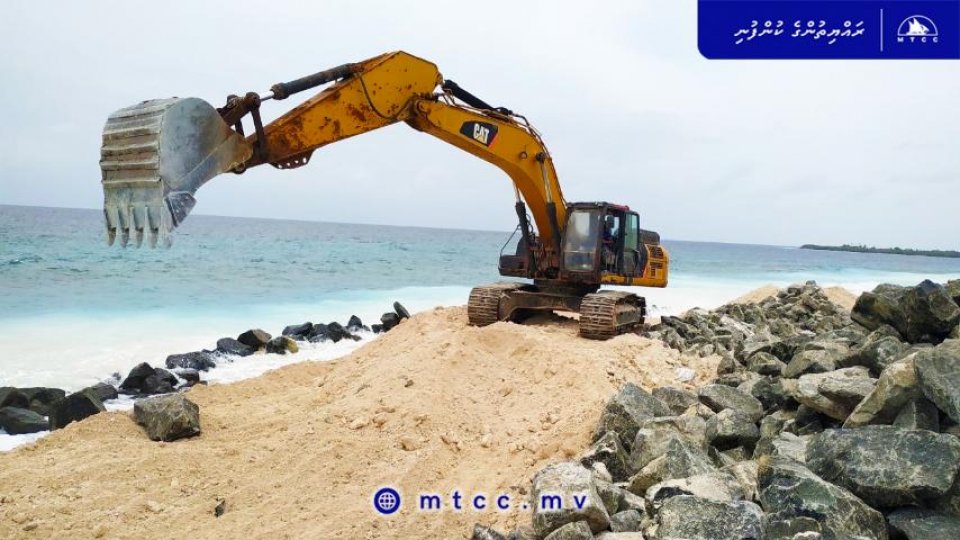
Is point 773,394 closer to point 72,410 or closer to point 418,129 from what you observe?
point 418,129

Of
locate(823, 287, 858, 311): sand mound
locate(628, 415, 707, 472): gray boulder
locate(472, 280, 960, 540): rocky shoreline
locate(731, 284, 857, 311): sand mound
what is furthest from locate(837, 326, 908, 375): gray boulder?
locate(823, 287, 858, 311): sand mound

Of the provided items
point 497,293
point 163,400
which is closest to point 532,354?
point 497,293

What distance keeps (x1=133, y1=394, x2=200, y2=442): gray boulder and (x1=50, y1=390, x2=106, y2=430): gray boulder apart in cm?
122

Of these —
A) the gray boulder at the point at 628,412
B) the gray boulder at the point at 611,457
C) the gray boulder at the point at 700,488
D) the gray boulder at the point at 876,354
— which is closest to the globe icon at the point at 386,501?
the gray boulder at the point at 611,457

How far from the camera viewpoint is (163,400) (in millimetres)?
6223

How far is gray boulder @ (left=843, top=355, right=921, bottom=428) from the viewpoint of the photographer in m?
4.20

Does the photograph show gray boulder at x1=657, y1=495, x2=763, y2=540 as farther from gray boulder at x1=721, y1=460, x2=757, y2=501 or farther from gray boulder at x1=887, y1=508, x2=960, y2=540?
gray boulder at x1=887, y1=508, x2=960, y2=540

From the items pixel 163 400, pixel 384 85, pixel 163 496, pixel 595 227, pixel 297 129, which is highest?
pixel 384 85

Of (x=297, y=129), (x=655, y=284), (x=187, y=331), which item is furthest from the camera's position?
(x=187, y=331)

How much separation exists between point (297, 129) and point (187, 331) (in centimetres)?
868

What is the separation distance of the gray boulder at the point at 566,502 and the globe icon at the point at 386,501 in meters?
1.16

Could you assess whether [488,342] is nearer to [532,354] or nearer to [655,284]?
[532,354]

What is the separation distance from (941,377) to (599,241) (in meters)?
5.83

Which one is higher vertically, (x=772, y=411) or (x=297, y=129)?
(x=297, y=129)
